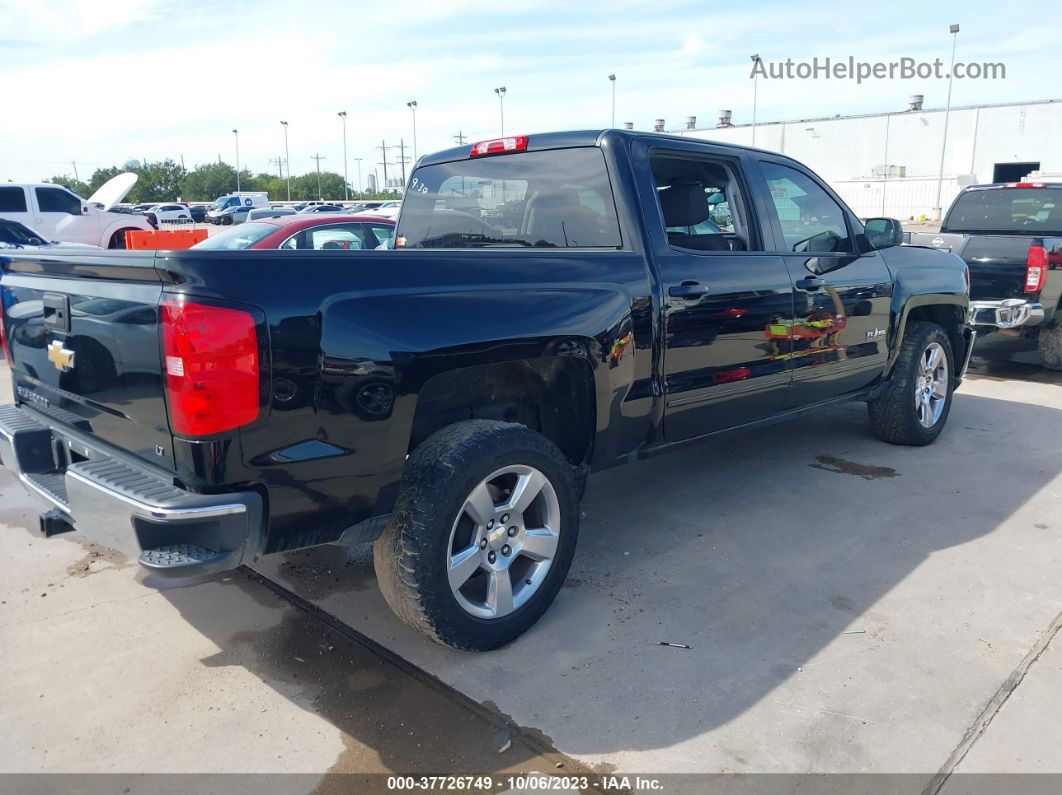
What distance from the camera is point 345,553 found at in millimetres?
4023

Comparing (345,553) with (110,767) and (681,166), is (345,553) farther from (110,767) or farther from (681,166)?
(681,166)

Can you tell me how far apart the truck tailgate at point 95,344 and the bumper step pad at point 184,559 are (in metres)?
0.25

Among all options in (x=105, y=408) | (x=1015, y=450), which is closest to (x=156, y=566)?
(x=105, y=408)

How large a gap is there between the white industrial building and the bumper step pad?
43.6 metres

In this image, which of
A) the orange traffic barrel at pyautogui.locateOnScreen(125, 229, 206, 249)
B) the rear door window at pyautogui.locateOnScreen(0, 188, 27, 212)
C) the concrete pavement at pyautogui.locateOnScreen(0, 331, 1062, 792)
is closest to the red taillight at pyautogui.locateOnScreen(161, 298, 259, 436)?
the concrete pavement at pyautogui.locateOnScreen(0, 331, 1062, 792)

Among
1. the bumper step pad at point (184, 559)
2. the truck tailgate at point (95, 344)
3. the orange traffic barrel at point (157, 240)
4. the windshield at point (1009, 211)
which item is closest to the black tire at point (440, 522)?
the bumper step pad at point (184, 559)

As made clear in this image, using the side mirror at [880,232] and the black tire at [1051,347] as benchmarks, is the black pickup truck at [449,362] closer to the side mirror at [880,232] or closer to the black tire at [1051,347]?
the side mirror at [880,232]

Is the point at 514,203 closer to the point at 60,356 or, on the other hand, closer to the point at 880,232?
the point at 60,356

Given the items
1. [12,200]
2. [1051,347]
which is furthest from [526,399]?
[12,200]

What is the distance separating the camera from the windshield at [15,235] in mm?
12844

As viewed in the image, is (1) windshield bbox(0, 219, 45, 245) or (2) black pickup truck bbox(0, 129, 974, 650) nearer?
(2) black pickup truck bbox(0, 129, 974, 650)

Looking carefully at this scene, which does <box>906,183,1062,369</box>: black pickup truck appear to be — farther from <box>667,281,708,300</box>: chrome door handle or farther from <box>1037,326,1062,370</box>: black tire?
<box>667,281,708,300</box>: chrome door handle

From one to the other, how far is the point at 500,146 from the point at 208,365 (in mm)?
2244

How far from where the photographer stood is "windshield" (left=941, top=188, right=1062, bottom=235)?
799 centimetres
